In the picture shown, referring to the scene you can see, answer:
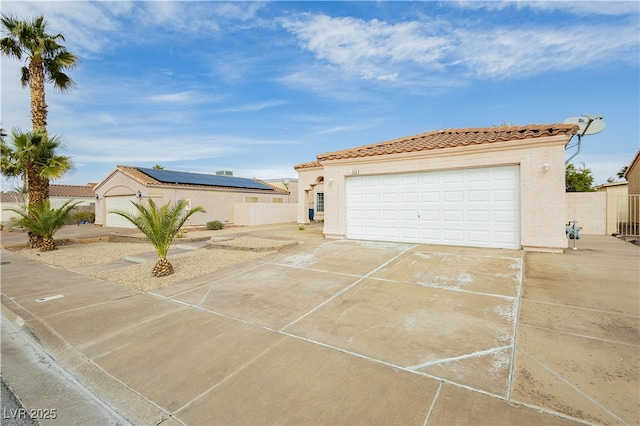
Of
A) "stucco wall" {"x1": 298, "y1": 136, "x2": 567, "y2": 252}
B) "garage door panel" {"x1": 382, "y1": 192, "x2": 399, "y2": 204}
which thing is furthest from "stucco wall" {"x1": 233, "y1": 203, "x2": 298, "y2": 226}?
"stucco wall" {"x1": 298, "y1": 136, "x2": 567, "y2": 252}

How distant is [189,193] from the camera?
21453 mm

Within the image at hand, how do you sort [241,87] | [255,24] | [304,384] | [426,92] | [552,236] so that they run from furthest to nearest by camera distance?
[241,87], [426,92], [255,24], [552,236], [304,384]

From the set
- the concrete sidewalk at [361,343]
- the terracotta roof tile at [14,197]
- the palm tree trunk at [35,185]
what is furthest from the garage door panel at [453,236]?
the terracotta roof tile at [14,197]

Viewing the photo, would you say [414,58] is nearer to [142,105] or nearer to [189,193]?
[142,105]

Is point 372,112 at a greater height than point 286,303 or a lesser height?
greater

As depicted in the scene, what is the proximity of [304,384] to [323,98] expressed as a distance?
17579 mm

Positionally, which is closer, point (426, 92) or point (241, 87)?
point (426, 92)

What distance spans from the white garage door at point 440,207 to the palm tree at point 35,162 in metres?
13.5

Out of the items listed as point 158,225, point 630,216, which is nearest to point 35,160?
point 158,225

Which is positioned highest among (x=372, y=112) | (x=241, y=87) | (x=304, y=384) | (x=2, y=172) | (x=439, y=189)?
(x=241, y=87)

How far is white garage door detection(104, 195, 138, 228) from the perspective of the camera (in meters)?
21.5

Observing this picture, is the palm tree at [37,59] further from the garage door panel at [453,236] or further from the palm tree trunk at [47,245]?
the garage door panel at [453,236]

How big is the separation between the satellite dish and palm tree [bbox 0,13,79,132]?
22.4 meters

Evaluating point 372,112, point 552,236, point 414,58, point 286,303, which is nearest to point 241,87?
point 372,112
